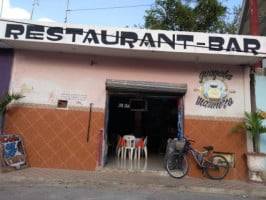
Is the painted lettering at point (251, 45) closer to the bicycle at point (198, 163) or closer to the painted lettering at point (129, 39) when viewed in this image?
the bicycle at point (198, 163)

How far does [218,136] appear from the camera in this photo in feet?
28.8

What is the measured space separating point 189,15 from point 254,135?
12014 mm

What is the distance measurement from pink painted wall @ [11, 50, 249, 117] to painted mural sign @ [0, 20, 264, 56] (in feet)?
3.15

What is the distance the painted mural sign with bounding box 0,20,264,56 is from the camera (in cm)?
820

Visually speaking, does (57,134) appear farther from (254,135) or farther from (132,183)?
(254,135)

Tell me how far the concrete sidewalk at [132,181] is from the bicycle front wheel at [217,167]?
0.94ft

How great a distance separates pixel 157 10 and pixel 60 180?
15209 millimetres

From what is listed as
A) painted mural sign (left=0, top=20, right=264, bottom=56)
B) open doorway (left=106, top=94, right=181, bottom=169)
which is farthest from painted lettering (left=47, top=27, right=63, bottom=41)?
open doorway (left=106, top=94, right=181, bottom=169)

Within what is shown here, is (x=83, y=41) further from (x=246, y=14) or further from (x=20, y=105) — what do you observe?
(x=246, y=14)

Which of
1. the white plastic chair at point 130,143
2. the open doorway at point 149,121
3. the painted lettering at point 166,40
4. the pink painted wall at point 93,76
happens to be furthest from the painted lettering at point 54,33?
the open doorway at point 149,121

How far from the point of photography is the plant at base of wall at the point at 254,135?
26.0 ft

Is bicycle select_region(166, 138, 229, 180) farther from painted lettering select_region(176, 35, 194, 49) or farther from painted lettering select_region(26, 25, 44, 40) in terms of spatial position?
painted lettering select_region(26, 25, 44, 40)

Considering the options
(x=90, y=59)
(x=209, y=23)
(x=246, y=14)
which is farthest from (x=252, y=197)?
(x=209, y=23)

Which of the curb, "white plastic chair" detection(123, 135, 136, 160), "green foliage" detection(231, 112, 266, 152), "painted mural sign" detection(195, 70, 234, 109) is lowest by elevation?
the curb
